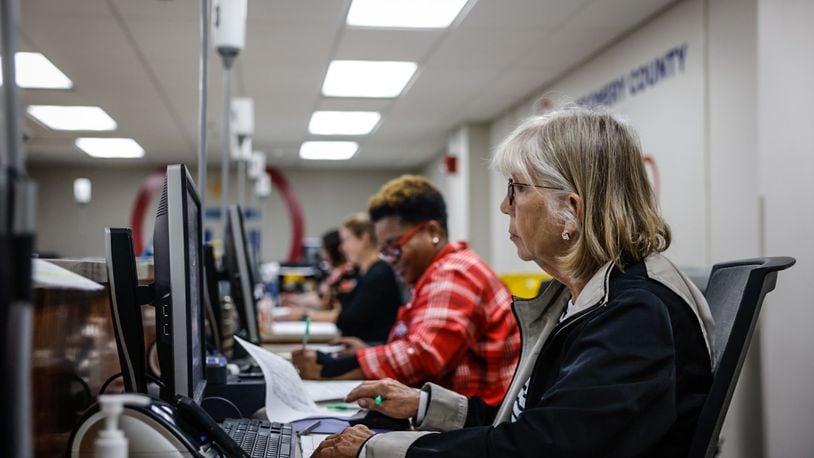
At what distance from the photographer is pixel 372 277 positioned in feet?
11.5

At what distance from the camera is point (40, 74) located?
5.75m

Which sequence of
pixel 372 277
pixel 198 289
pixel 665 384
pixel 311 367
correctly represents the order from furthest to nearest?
1. pixel 372 277
2. pixel 311 367
3. pixel 198 289
4. pixel 665 384

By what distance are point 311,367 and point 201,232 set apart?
0.91 meters

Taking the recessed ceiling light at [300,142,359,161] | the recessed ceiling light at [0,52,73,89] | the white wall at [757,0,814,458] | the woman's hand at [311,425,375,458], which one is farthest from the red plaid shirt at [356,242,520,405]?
the recessed ceiling light at [300,142,359,161]

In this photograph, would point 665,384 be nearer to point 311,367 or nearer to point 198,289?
point 198,289

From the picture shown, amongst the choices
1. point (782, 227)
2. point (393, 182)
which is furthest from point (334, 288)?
point (782, 227)

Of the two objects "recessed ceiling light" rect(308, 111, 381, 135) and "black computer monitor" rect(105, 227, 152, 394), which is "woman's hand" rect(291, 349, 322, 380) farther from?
"recessed ceiling light" rect(308, 111, 381, 135)

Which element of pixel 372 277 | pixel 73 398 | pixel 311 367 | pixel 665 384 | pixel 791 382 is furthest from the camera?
pixel 372 277

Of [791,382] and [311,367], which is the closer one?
[311,367]

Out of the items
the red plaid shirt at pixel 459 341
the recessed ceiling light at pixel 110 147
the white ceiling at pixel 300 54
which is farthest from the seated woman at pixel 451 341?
the recessed ceiling light at pixel 110 147

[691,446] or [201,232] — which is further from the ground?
[201,232]

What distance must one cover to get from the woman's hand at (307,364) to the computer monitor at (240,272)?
0.44 ft

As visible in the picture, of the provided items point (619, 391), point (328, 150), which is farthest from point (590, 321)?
point (328, 150)

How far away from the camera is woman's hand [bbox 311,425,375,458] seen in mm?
1220
